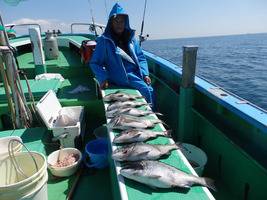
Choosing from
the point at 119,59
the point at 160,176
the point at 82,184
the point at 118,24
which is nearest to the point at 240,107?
the point at 160,176

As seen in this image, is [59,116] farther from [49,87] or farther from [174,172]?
[174,172]

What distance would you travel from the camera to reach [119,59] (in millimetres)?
4086

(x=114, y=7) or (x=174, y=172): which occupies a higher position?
(x=114, y=7)

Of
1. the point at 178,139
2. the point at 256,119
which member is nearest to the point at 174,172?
the point at 256,119

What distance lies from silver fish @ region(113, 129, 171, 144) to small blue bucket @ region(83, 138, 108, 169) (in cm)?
94

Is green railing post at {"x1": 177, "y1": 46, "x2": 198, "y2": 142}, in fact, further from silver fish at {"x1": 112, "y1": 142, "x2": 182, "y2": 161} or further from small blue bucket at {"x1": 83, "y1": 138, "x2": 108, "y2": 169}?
silver fish at {"x1": 112, "y1": 142, "x2": 182, "y2": 161}

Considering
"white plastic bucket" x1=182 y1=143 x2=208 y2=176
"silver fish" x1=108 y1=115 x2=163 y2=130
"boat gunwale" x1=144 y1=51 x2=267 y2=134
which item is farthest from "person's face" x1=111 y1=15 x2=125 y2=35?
"white plastic bucket" x1=182 y1=143 x2=208 y2=176

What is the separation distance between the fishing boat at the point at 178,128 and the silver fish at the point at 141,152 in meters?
0.07

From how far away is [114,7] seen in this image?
160 inches

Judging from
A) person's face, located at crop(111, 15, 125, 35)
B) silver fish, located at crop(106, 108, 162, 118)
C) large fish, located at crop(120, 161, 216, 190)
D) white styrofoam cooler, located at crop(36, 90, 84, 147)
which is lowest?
white styrofoam cooler, located at crop(36, 90, 84, 147)

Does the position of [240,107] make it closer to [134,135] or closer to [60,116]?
[134,135]

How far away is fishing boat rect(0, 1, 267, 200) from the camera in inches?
92.9

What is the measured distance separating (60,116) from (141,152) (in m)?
2.20

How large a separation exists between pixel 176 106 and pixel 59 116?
1916 mm
